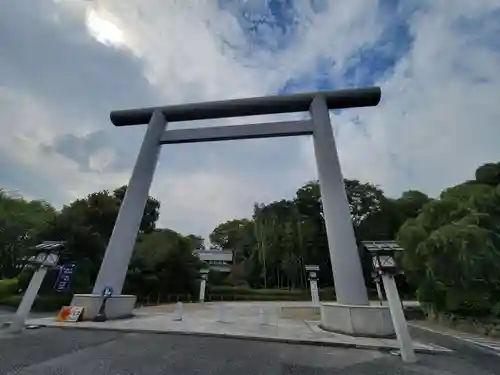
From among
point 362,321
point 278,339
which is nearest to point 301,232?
point 362,321

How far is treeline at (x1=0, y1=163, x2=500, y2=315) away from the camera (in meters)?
8.23

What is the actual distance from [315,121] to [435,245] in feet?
16.5

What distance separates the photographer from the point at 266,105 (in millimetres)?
9789

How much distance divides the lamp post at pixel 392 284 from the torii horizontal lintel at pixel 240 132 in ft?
16.2

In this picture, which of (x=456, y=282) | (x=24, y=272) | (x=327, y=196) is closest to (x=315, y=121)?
(x=327, y=196)

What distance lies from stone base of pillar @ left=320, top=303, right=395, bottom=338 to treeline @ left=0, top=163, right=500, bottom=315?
3258 mm

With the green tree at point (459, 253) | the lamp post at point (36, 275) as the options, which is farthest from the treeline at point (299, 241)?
the lamp post at point (36, 275)

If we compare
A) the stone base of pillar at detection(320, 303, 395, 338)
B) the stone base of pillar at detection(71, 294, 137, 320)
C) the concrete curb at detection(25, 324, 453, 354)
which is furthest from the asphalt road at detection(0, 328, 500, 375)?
the stone base of pillar at detection(71, 294, 137, 320)

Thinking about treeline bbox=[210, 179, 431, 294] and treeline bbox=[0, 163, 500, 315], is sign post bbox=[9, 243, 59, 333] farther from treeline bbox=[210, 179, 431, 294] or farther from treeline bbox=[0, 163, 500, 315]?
treeline bbox=[210, 179, 431, 294]

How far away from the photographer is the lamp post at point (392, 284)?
14.6ft

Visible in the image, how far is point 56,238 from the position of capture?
1267 centimetres

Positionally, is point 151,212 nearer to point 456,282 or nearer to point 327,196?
point 327,196

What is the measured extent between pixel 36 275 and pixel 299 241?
66.1ft

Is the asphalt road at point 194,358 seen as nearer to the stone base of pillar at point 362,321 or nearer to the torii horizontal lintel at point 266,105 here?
the stone base of pillar at point 362,321
